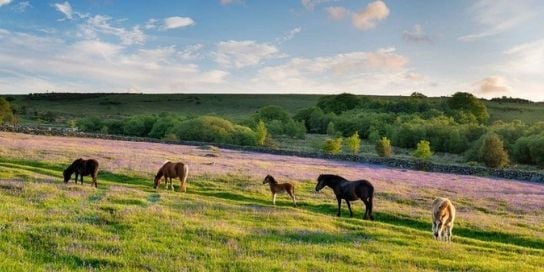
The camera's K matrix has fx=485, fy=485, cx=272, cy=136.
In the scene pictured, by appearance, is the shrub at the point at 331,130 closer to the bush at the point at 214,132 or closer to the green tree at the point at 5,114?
the bush at the point at 214,132

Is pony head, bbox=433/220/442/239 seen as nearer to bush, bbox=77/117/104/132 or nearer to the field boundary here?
the field boundary

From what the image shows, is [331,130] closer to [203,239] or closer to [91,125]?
[91,125]

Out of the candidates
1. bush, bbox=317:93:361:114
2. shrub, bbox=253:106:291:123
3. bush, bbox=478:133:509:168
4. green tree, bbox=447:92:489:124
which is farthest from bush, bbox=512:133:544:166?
bush, bbox=317:93:361:114

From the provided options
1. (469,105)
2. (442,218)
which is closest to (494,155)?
(442,218)

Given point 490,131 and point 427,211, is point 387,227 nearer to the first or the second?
point 427,211

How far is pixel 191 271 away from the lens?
12445mm

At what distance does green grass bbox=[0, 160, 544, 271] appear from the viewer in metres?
13.3

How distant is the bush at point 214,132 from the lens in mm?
94438

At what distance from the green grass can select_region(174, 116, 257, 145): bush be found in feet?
221

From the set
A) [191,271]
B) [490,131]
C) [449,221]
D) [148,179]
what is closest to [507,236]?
[449,221]

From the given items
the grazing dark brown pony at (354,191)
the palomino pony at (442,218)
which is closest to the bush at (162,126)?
the grazing dark brown pony at (354,191)

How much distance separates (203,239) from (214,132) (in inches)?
3171

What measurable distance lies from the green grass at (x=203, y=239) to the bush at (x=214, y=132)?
221 feet

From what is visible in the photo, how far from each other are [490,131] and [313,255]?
319 feet
